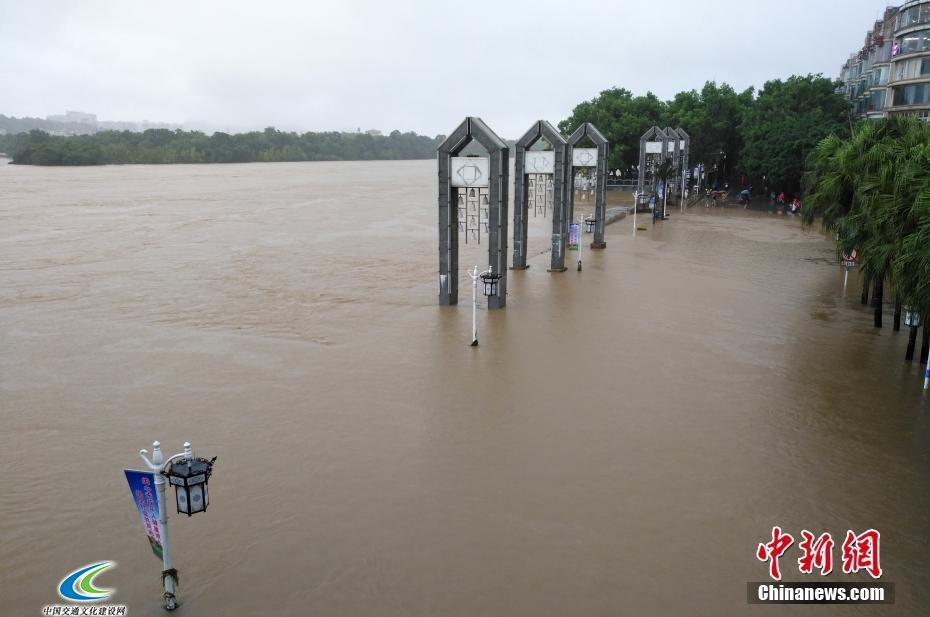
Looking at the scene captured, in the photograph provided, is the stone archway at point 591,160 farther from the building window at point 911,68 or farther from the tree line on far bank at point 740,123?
the building window at point 911,68

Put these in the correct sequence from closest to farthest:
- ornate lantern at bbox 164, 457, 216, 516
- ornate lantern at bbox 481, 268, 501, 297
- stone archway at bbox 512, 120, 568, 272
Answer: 1. ornate lantern at bbox 164, 457, 216, 516
2. ornate lantern at bbox 481, 268, 501, 297
3. stone archway at bbox 512, 120, 568, 272

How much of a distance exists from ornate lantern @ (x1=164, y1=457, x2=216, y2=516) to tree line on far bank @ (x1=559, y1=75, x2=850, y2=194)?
141 ft

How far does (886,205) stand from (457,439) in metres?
9.32

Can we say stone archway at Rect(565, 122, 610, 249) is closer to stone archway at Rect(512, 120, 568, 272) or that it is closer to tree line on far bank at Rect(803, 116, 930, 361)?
stone archway at Rect(512, 120, 568, 272)

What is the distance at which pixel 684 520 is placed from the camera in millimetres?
8562

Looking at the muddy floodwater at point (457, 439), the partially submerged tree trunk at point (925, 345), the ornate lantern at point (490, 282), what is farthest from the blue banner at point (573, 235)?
the partially submerged tree trunk at point (925, 345)

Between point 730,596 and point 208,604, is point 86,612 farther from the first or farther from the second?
point 730,596

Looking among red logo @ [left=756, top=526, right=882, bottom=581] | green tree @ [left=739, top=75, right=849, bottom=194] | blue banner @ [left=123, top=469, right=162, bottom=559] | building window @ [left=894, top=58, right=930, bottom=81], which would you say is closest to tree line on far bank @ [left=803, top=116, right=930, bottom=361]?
red logo @ [left=756, top=526, right=882, bottom=581]

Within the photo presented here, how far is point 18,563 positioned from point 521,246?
19.2m

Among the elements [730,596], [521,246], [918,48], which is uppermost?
[918,48]

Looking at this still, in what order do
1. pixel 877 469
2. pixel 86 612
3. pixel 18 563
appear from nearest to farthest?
1. pixel 86 612
2. pixel 18 563
3. pixel 877 469

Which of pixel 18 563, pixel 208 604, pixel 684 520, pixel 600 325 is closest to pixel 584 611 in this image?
pixel 684 520

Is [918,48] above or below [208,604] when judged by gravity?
above

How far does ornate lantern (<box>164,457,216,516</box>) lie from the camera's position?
21.6ft
